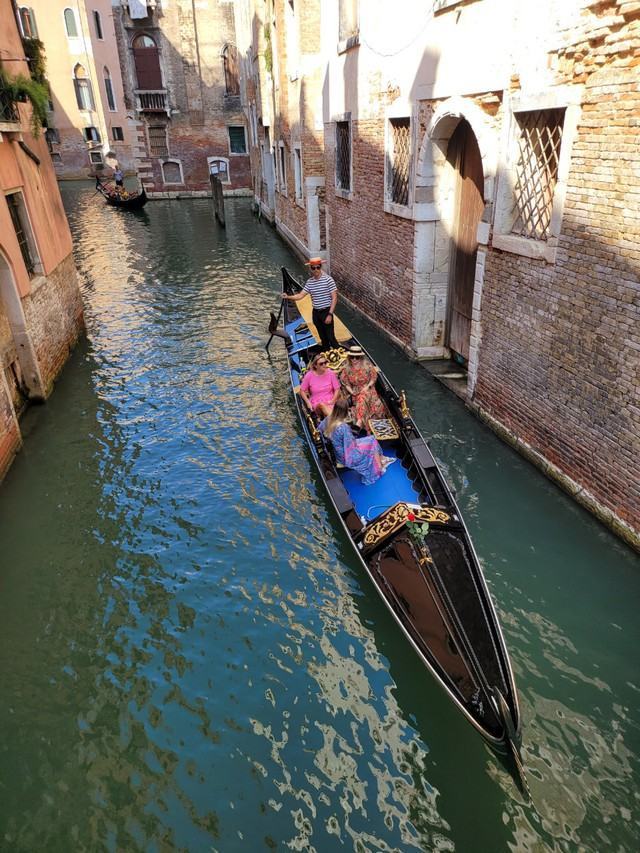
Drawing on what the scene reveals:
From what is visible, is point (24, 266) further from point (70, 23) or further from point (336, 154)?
point (70, 23)

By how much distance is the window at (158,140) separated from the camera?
26141 millimetres

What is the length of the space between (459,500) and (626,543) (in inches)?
53.9

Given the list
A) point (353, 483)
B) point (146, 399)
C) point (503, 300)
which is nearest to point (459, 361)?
point (503, 300)

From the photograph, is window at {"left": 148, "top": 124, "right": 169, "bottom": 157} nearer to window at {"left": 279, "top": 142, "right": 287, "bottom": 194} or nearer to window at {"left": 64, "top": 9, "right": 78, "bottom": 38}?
window at {"left": 64, "top": 9, "right": 78, "bottom": 38}

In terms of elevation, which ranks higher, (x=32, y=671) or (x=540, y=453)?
(x=540, y=453)

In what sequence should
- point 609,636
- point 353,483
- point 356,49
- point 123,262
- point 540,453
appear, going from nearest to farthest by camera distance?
point 609,636 → point 353,483 → point 540,453 → point 356,49 → point 123,262

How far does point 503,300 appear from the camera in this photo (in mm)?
6020

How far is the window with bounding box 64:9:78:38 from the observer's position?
28.9 m

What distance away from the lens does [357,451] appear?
4.99 m

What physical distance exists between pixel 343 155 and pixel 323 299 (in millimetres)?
4518

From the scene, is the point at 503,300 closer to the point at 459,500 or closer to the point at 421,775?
the point at 459,500

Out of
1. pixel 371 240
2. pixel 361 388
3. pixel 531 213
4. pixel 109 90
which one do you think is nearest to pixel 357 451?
pixel 361 388

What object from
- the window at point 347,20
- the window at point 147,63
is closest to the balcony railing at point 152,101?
the window at point 147,63

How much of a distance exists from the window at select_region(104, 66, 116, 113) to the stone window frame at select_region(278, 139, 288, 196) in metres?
20.3
